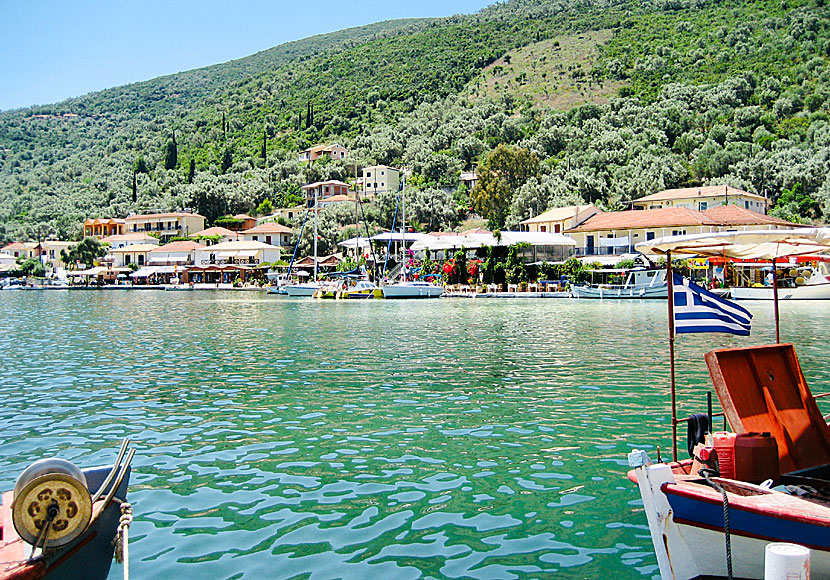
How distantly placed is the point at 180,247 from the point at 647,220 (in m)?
59.3

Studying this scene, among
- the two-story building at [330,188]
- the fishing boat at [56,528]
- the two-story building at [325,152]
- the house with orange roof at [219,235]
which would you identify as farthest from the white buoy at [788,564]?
the two-story building at [325,152]

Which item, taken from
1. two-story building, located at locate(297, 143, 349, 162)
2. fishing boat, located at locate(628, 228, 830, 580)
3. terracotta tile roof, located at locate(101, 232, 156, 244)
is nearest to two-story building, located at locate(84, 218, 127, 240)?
terracotta tile roof, located at locate(101, 232, 156, 244)

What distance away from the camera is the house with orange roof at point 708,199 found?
63094mm

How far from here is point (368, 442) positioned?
10297 millimetres

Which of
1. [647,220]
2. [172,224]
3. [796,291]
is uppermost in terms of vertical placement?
[172,224]

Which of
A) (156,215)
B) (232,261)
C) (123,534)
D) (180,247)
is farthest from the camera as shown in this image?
(156,215)

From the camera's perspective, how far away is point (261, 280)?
76750 mm

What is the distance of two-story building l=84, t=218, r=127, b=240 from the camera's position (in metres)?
104

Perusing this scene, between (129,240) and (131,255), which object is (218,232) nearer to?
(131,255)

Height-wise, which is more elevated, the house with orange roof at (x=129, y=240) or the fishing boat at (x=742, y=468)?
the house with orange roof at (x=129, y=240)

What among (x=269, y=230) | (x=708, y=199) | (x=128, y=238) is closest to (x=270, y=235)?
(x=269, y=230)

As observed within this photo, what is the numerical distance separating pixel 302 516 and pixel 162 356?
47.3ft

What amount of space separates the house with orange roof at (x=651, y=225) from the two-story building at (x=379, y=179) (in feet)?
136

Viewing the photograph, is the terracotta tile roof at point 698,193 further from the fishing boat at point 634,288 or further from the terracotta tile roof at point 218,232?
the terracotta tile roof at point 218,232
